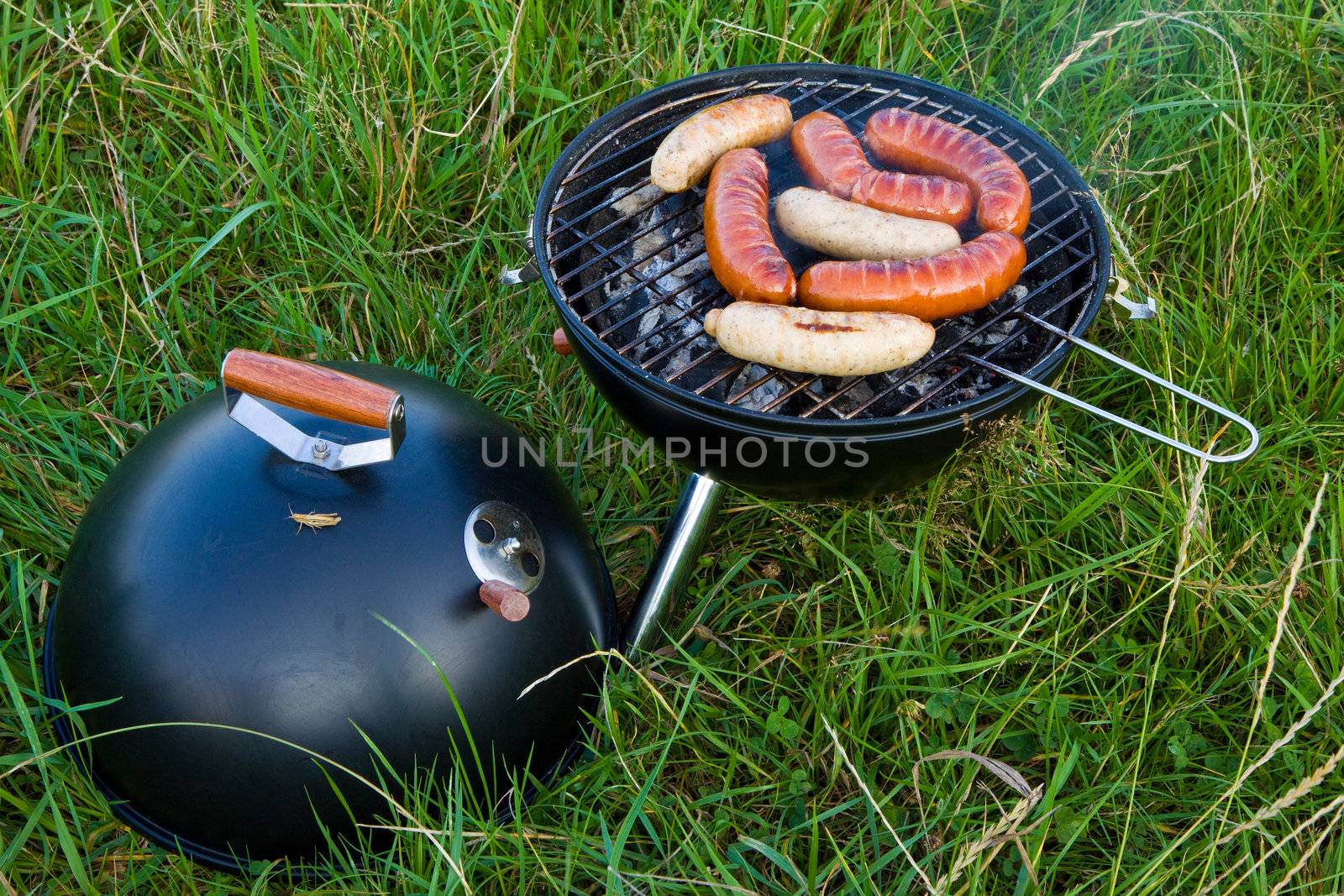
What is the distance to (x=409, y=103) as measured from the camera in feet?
13.0

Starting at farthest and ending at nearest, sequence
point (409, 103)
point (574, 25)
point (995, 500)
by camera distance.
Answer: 1. point (574, 25)
2. point (409, 103)
3. point (995, 500)

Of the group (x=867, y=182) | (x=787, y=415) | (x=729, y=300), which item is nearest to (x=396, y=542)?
(x=787, y=415)

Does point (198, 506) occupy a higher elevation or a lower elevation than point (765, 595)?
higher

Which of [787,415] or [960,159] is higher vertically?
[960,159]

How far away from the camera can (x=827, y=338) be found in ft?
7.40

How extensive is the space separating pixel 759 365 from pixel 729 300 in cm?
19

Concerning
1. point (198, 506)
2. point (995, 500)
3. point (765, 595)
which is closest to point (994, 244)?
point (995, 500)

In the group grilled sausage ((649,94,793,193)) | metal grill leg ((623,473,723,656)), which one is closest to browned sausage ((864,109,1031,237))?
grilled sausage ((649,94,793,193))

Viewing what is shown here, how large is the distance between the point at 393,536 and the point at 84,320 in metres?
2.10

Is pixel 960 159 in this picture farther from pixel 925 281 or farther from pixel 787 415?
pixel 787 415

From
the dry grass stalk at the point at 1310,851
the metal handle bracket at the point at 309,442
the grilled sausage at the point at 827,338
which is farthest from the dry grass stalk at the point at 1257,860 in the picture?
the metal handle bracket at the point at 309,442

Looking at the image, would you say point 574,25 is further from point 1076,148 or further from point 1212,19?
point 1212,19

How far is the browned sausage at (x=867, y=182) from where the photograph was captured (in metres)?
2.62

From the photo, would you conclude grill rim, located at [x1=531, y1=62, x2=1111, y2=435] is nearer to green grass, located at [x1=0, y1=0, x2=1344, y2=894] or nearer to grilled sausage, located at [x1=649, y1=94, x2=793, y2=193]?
grilled sausage, located at [x1=649, y1=94, x2=793, y2=193]
